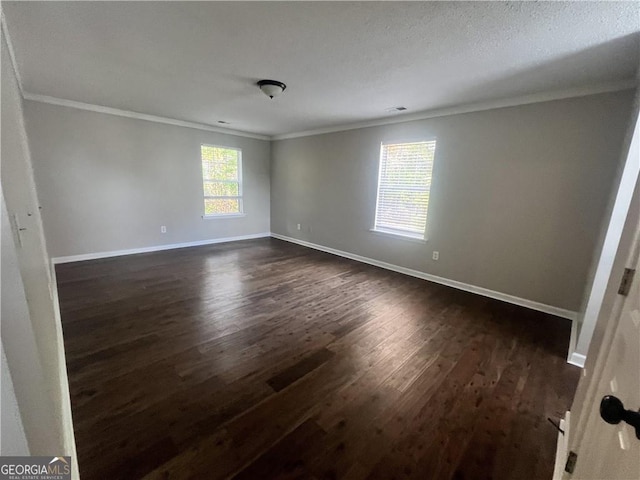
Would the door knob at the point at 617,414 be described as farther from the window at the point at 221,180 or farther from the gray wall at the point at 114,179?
the window at the point at 221,180

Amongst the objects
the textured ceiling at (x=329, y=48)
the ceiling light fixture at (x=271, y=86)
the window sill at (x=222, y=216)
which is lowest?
the window sill at (x=222, y=216)

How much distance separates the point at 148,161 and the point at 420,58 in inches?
180

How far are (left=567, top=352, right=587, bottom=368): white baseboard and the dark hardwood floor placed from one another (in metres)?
0.10

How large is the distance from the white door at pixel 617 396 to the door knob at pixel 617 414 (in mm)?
23

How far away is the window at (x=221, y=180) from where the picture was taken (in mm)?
5438

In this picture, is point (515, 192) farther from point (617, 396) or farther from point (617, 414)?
point (617, 414)

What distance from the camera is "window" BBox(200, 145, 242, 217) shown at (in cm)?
544

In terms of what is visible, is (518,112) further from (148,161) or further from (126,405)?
(148,161)

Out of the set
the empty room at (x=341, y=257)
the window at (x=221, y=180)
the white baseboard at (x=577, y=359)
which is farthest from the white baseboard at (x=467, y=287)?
the window at (x=221, y=180)

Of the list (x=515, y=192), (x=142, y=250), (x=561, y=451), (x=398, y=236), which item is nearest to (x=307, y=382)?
(x=561, y=451)

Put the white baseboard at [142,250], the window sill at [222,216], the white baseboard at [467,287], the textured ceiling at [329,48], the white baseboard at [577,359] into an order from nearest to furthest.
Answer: the textured ceiling at [329,48]
the white baseboard at [577,359]
the white baseboard at [467,287]
the white baseboard at [142,250]
the window sill at [222,216]

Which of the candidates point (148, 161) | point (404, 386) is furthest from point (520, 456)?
point (148, 161)

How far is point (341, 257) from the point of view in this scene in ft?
16.6

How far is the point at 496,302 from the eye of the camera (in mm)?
3234
